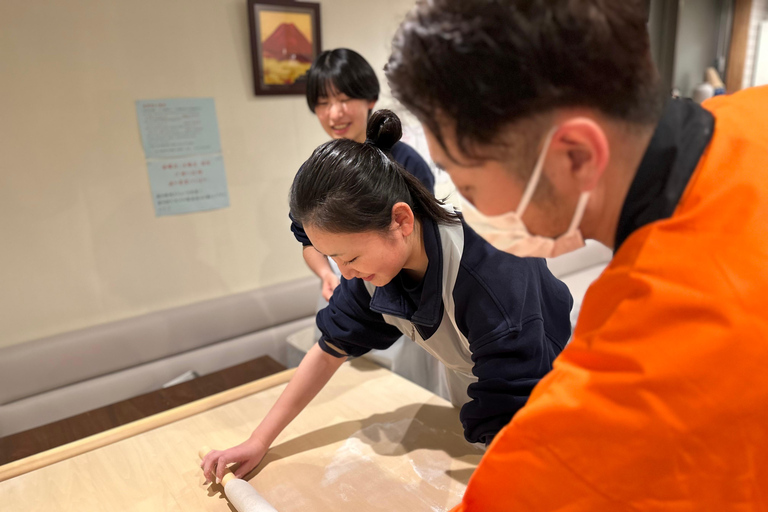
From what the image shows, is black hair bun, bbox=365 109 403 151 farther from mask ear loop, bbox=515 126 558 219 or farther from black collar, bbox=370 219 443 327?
mask ear loop, bbox=515 126 558 219

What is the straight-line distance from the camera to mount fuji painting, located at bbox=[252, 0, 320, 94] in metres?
2.24

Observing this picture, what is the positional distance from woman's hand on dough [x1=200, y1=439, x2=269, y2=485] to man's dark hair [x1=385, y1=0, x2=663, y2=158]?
833mm

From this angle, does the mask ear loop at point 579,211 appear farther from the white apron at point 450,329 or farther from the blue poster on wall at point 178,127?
the blue poster on wall at point 178,127

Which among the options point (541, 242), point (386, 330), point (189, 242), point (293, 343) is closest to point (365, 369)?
point (386, 330)

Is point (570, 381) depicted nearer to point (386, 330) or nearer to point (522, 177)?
point (522, 177)

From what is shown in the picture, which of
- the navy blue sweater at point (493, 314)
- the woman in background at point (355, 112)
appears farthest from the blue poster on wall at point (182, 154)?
the navy blue sweater at point (493, 314)

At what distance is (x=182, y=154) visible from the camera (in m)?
2.17

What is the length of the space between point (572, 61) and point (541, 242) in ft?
0.64

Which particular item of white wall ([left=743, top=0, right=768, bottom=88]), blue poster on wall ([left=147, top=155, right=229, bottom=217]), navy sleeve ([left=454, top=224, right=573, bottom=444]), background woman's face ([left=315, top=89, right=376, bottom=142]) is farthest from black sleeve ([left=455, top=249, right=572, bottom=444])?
white wall ([left=743, top=0, right=768, bottom=88])

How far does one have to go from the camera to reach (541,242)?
22.7 inches

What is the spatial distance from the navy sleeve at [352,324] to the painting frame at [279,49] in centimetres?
148

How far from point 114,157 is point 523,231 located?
1883 millimetres

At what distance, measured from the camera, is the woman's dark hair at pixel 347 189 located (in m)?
0.88

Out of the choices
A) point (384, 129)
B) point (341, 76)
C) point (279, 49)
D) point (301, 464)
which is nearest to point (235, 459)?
point (301, 464)
